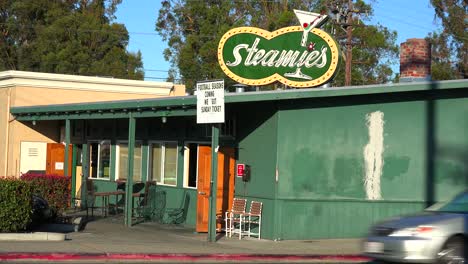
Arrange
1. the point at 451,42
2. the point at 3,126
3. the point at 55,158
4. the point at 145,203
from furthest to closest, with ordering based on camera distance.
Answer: the point at 451,42 < the point at 3,126 < the point at 55,158 < the point at 145,203

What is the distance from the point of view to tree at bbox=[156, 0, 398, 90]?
4706cm

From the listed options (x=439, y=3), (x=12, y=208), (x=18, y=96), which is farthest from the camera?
(x=439, y=3)

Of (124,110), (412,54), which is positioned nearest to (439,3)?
(412,54)

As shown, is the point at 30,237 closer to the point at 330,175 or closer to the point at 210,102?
the point at 210,102

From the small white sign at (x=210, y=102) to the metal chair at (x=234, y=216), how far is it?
2.56 meters

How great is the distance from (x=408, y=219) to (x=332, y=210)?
18.2 feet

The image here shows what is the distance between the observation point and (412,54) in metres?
18.7

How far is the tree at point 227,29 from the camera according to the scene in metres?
47.1

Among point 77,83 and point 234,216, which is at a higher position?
point 77,83

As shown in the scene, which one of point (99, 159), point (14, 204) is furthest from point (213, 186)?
point (99, 159)

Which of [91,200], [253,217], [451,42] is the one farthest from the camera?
[451,42]

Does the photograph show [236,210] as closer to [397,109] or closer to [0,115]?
[397,109]

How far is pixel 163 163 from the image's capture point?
20062 mm

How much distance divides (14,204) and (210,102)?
4851 mm
